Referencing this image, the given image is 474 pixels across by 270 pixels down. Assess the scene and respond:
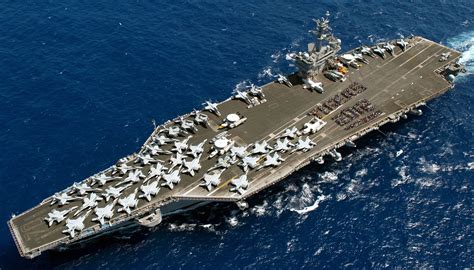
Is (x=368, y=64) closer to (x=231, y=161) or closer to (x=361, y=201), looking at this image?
(x=361, y=201)

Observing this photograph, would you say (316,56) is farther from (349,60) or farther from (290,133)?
(290,133)

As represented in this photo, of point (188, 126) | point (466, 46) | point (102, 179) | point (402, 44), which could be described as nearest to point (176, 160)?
point (188, 126)

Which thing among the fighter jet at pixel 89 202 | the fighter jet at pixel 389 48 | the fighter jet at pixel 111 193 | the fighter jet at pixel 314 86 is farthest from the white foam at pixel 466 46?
the fighter jet at pixel 89 202

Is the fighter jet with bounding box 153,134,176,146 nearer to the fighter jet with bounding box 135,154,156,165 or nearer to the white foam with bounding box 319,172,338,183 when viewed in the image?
the fighter jet with bounding box 135,154,156,165

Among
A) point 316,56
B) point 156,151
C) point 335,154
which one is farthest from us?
point 316,56

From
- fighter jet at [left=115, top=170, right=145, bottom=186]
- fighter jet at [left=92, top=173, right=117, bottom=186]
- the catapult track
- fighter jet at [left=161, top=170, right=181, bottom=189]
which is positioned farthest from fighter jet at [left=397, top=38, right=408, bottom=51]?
fighter jet at [left=92, top=173, right=117, bottom=186]

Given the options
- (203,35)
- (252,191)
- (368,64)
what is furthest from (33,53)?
(368,64)

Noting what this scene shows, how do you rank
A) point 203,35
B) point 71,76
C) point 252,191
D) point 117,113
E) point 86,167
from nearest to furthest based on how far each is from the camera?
1. point 252,191
2. point 86,167
3. point 117,113
4. point 71,76
5. point 203,35
